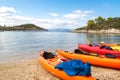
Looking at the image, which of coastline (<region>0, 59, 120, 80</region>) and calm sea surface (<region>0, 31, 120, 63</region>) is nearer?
coastline (<region>0, 59, 120, 80</region>)

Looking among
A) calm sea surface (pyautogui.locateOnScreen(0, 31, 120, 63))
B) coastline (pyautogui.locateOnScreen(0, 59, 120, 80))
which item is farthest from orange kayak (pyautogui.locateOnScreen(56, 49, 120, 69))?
calm sea surface (pyautogui.locateOnScreen(0, 31, 120, 63))

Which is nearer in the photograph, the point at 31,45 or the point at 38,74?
the point at 38,74

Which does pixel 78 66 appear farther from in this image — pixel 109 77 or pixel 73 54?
pixel 73 54

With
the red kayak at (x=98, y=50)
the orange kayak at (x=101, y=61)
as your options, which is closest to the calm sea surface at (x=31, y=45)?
the red kayak at (x=98, y=50)

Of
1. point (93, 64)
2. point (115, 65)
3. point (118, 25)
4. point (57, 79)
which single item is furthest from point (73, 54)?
point (118, 25)

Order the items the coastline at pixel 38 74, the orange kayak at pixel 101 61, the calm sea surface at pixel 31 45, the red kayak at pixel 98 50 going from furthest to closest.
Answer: the calm sea surface at pixel 31 45 < the red kayak at pixel 98 50 < the orange kayak at pixel 101 61 < the coastline at pixel 38 74

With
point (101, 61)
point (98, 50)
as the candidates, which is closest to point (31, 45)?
point (98, 50)

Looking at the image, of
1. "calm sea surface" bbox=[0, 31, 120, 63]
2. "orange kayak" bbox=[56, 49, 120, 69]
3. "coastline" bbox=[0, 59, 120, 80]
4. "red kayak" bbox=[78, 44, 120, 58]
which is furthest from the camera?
"calm sea surface" bbox=[0, 31, 120, 63]

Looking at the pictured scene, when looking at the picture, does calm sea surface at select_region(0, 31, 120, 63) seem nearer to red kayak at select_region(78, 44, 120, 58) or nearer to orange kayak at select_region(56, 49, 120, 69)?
red kayak at select_region(78, 44, 120, 58)

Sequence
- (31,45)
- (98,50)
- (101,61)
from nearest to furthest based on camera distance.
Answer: (101,61), (98,50), (31,45)

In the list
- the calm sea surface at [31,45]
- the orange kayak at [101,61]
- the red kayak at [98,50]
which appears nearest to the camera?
the orange kayak at [101,61]

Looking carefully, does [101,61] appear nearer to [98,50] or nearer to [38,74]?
[98,50]

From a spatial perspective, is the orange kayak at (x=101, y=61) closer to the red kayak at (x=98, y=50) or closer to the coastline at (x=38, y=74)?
the coastline at (x=38, y=74)

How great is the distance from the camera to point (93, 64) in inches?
598
